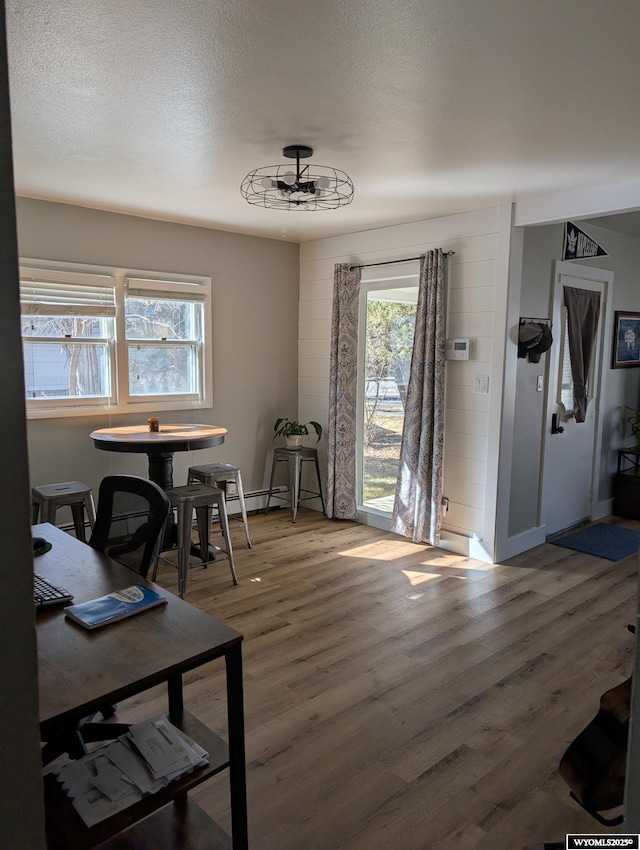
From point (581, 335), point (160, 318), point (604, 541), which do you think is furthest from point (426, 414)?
point (160, 318)

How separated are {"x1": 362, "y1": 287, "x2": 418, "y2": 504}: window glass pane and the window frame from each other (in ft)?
4.65

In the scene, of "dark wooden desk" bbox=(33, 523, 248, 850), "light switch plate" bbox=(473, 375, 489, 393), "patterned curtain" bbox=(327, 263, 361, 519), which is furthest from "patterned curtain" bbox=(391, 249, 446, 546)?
"dark wooden desk" bbox=(33, 523, 248, 850)

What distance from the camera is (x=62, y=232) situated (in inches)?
168

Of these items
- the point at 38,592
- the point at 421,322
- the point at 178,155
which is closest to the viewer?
the point at 38,592

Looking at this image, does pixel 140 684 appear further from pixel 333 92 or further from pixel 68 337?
pixel 68 337

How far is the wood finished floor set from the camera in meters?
1.97

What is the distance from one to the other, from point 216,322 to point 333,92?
9.97ft

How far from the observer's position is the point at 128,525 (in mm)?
2332

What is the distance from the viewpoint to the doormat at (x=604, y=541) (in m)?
4.55

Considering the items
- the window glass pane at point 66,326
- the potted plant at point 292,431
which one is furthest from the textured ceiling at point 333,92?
the potted plant at point 292,431

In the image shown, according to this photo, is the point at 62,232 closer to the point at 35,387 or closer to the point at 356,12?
the point at 35,387

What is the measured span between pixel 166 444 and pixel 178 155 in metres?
1.70

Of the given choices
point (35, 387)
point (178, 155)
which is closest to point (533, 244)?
point (178, 155)

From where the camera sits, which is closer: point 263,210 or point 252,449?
point 263,210
